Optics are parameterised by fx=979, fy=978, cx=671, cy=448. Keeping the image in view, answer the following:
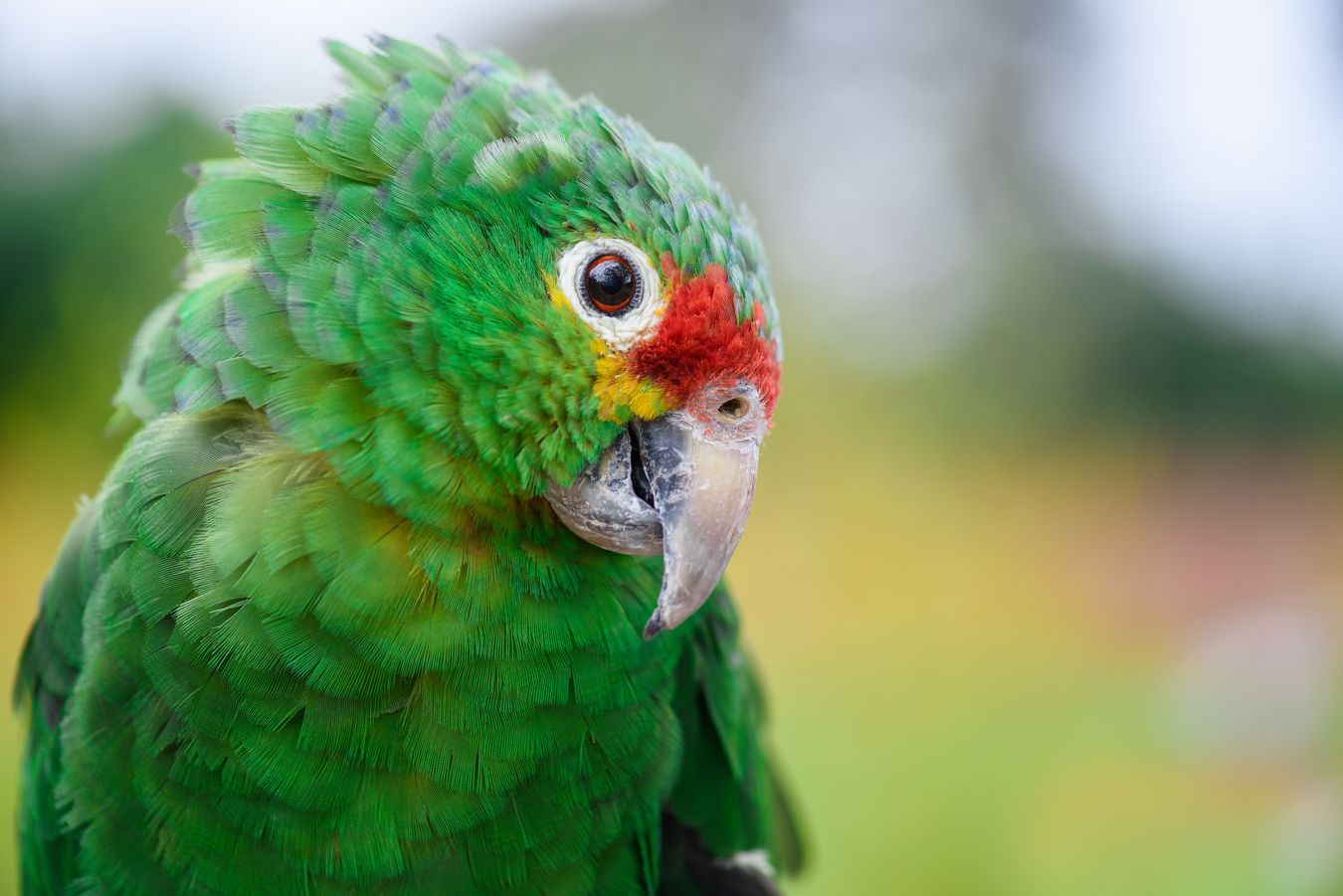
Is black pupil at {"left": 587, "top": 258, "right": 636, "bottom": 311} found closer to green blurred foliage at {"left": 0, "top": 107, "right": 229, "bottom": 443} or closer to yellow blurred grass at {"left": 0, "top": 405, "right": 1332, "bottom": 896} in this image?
yellow blurred grass at {"left": 0, "top": 405, "right": 1332, "bottom": 896}

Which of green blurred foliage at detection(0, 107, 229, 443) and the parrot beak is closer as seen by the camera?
the parrot beak

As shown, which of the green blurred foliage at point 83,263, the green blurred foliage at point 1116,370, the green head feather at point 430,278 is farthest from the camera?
the green blurred foliage at point 1116,370

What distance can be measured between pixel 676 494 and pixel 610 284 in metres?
0.31

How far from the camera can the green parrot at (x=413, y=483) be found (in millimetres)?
1373

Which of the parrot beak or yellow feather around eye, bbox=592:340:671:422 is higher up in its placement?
yellow feather around eye, bbox=592:340:671:422

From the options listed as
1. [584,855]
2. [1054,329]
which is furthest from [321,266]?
[1054,329]

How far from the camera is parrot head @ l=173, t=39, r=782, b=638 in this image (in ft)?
4.46

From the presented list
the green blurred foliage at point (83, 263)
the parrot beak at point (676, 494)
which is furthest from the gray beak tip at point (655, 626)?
the green blurred foliage at point (83, 263)

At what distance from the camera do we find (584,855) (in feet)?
5.56

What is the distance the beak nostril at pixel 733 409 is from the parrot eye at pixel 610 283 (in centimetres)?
21

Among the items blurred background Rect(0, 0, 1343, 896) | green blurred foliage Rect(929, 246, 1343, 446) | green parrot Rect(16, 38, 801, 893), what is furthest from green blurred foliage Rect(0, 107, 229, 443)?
green blurred foliage Rect(929, 246, 1343, 446)

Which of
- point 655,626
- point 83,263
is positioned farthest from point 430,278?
point 83,263

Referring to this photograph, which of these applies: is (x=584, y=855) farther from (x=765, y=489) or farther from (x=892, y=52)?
(x=892, y=52)

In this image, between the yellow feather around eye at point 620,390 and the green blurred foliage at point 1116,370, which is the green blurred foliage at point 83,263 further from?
the green blurred foliage at point 1116,370
